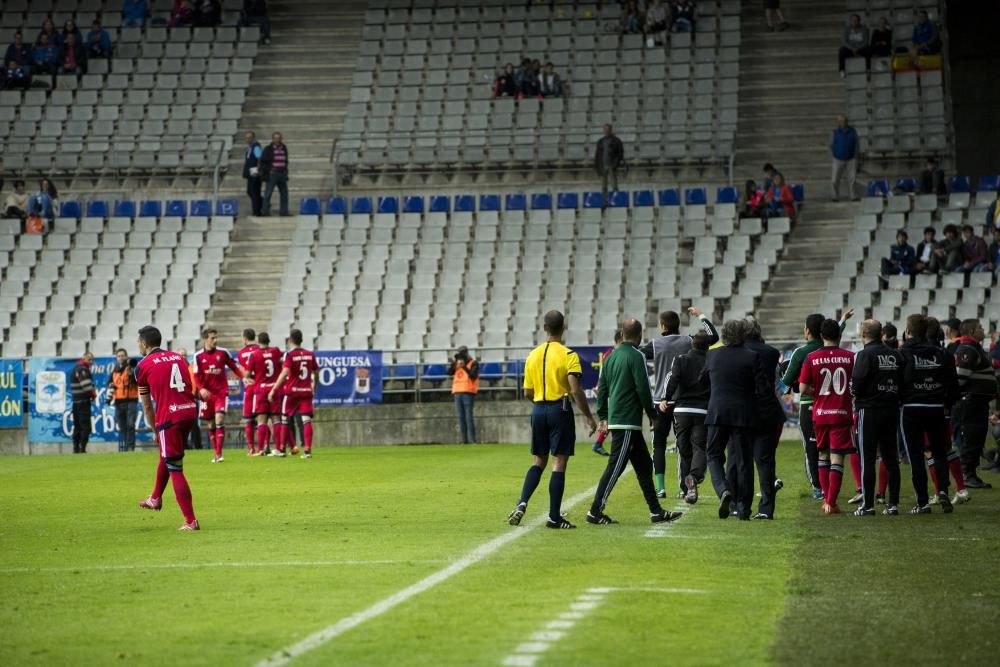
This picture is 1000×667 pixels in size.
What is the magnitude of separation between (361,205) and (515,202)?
3.76 metres

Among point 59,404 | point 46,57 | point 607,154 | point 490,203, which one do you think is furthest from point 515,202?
point 46,57

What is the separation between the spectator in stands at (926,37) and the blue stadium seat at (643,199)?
27.8 ft

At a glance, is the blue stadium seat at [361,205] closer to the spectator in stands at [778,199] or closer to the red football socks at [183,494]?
the spectator in stands at [778,199]

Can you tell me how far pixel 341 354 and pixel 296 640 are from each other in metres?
22.5

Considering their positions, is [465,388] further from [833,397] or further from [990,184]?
[833,397]

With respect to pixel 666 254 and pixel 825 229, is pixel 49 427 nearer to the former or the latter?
pixel 666 254

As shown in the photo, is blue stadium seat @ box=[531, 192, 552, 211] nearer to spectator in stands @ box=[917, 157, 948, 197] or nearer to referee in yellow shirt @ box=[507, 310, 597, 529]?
spectator in stands @ box=[917, 157, 948, 197]

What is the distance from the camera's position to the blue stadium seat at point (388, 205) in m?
38.6

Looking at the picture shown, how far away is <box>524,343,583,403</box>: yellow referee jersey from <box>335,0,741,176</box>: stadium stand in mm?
26108

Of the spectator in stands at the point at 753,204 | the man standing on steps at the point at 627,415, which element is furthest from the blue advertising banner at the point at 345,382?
the man standing on steps at the point at 627,415

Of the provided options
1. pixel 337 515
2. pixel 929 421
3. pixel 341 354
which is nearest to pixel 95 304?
pixel 341 354

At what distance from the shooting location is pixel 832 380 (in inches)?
601

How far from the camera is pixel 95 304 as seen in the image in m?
36.2

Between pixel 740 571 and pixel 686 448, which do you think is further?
pixel 686 448
